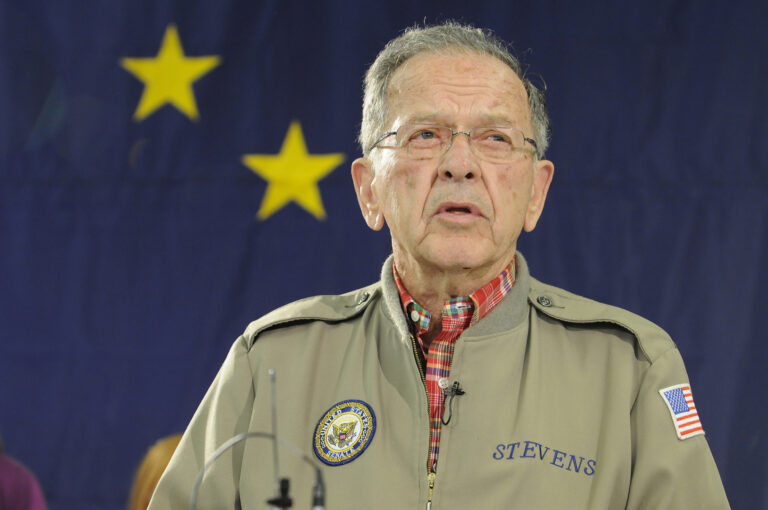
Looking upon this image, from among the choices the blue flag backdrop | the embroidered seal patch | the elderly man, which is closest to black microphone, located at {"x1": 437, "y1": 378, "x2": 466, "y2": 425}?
the elderly man

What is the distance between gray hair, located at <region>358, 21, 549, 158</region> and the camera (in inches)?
81.4

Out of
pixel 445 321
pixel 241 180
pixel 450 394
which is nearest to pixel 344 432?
pixel 450 394

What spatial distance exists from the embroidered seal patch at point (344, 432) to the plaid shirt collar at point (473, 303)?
0.23 meters

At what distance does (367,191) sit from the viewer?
219 cm

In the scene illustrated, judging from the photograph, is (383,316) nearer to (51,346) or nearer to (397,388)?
(397,388)

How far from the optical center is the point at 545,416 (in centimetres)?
182

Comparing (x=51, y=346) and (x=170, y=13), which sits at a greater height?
(x=170, y=13)

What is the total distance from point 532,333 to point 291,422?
50cm

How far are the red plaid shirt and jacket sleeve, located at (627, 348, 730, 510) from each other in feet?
1.15

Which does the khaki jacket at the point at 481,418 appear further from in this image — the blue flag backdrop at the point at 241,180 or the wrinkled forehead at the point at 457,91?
the blue flag backdrop at the point at 241,180

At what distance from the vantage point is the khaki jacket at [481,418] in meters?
1.75

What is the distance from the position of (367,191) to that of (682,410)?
0.82 metres

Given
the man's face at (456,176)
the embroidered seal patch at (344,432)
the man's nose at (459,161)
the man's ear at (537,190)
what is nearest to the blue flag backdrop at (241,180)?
the man's ear at (537,190)

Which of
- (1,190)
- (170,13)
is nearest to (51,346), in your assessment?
(1,190)
